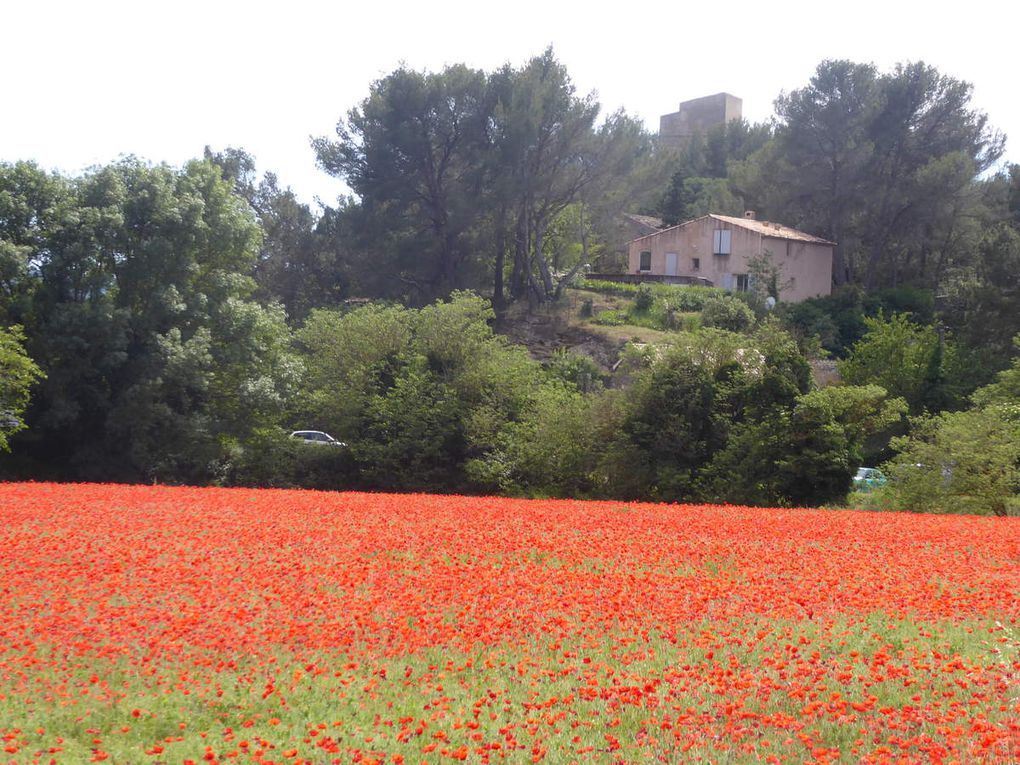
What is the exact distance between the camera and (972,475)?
22406mm

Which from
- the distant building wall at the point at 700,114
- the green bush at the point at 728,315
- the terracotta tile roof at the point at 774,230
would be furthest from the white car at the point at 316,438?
the distant building wall at the point at 700,114

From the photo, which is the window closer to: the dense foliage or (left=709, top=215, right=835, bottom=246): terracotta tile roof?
(left=709, top=215, right=835, bottom=246): terracotta tile roof

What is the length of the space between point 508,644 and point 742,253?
54979mm

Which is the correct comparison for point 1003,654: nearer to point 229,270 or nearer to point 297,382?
point 297,382

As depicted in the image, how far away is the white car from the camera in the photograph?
3589 cm

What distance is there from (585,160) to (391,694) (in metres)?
50.0

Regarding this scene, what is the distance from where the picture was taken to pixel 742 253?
60750 millimetres

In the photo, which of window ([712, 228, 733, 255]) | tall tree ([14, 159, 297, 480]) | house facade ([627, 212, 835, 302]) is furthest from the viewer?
window ([712, 228, 733, 255])

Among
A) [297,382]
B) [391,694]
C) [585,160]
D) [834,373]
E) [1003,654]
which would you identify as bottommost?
[391,694]

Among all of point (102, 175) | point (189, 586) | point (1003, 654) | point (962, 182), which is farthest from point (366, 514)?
point (962, 182)

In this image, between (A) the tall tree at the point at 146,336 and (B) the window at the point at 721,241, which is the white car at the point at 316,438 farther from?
(B) the window at the point at 721,241

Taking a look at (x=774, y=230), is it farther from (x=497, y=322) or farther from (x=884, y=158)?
(x=497, y=322)

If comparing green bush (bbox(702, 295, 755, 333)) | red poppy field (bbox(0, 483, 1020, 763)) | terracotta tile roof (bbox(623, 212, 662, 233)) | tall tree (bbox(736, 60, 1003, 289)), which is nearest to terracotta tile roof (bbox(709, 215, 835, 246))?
tall tree (bbox(736, 60, 1003, 289))

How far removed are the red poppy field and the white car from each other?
66.5 ft
